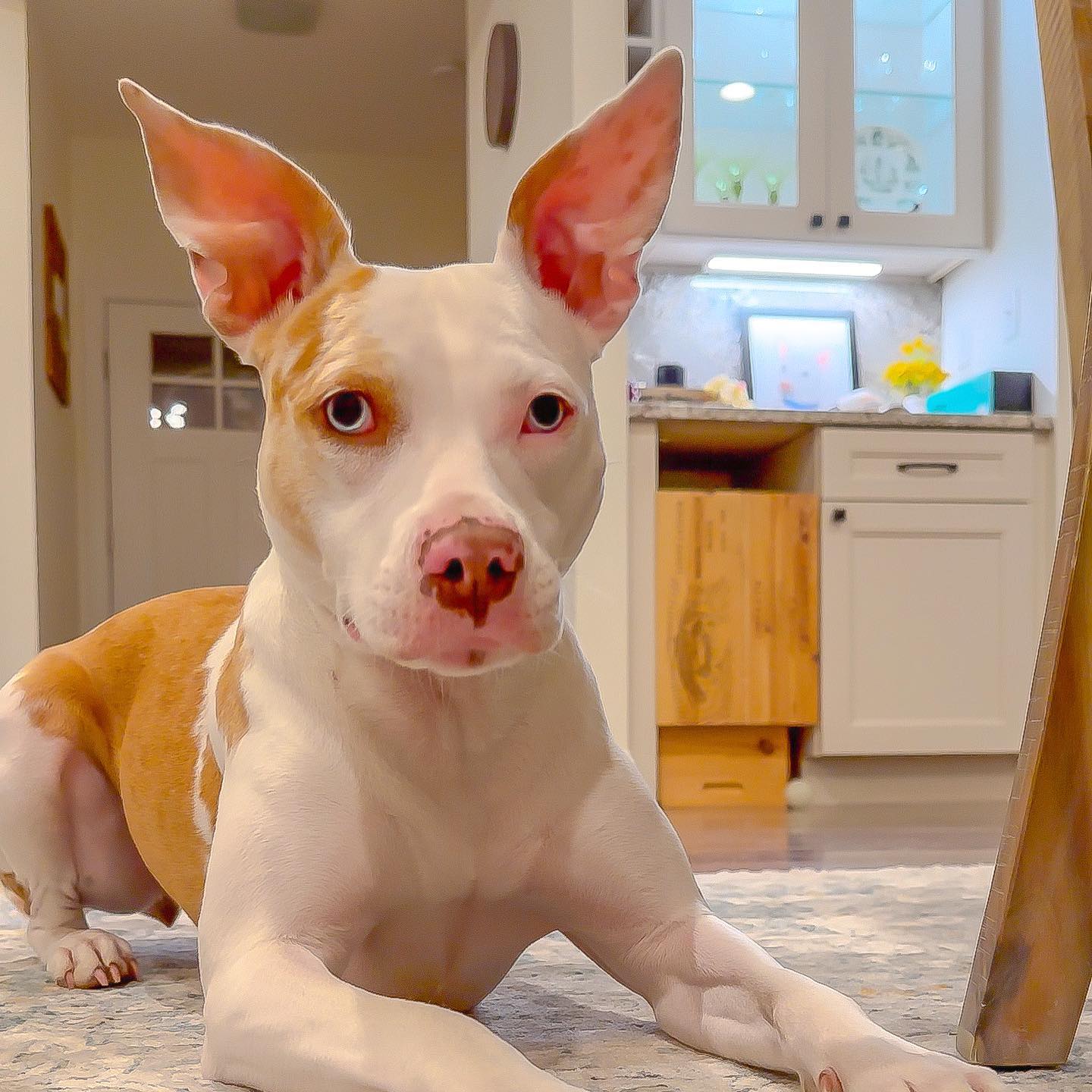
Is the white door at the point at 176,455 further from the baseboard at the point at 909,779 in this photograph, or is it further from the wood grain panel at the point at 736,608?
the baseboard at the point at 909,779

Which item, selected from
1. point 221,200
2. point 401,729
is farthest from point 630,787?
point 221,200

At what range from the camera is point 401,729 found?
1078 millimetres

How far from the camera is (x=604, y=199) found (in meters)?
1.19

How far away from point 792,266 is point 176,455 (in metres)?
3.65

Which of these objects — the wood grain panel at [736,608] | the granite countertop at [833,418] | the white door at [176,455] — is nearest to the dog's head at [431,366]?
the granite countertop at [833,418]

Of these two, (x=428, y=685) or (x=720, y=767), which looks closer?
(x=428, y=685)

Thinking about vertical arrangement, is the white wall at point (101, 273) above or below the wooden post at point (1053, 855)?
above

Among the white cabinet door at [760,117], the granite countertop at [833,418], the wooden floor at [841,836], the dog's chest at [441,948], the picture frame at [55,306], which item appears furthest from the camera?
the picture frame at [55,306]

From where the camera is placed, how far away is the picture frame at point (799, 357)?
4.73m

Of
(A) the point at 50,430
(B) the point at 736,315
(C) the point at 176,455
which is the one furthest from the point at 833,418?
(C) the point at 176,455

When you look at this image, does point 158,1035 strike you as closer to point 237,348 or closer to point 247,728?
point 247,728

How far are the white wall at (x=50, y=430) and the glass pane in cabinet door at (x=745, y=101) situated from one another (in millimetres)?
2433

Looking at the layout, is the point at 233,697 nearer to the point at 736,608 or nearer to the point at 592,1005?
the point at 592,1005

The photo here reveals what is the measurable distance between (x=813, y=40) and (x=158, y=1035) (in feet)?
13.2
